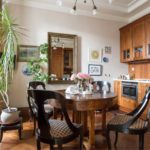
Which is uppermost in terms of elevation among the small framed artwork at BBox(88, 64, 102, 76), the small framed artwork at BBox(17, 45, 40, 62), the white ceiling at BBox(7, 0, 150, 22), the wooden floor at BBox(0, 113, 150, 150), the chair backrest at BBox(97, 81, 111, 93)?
the white ceiling at BBox(7, 0, 150, 22)

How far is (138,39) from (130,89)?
1.37 metres

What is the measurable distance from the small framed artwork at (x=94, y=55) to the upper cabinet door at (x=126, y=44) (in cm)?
76

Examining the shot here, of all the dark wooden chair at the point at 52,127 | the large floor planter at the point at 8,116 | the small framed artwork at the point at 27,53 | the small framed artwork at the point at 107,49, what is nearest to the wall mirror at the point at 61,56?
the small framed artwork at the point at 27,53

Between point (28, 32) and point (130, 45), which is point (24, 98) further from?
point (130, 45)

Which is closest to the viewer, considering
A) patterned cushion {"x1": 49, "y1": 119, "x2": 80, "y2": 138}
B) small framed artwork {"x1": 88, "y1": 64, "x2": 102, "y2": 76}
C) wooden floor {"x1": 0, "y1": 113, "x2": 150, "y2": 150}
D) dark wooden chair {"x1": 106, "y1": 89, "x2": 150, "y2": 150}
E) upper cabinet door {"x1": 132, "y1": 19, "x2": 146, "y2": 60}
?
patterned cushion {"x1": 49, "y1": 119, "x2": 80, "y2": 138}

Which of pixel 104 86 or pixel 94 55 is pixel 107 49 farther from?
pixel 104 86

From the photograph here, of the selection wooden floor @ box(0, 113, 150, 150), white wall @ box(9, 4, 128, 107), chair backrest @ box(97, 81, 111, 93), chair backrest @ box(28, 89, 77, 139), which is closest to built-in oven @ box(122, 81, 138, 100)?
white wall @ box(9, 4, 128, 107)

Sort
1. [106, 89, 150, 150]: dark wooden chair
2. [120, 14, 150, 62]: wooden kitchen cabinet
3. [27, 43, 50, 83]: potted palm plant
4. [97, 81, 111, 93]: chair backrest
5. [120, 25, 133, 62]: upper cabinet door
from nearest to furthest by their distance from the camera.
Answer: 1. [106, 89, 150, 150]: dark wooden chair
2. [97, 81, 111, 93]: chair backrest
3. [27, 43, 50, 83]: potted palm plant
4. [120, 14, 150, 62]: wooden kitchen cabinet
5. [120, 25, 133, 62]: upper cabinet door

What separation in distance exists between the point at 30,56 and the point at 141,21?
3.03m

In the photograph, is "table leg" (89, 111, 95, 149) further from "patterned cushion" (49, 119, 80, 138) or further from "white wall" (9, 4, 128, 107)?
"white wall" (9, 4, 128, 107)

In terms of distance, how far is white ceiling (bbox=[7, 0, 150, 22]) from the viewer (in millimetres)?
4354

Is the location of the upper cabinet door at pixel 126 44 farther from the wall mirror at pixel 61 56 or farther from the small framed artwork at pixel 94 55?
the wall mirror at pixel 61 56

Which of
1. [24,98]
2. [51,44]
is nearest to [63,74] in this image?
[51,44]

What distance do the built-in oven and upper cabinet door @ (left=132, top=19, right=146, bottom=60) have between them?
744 mm
